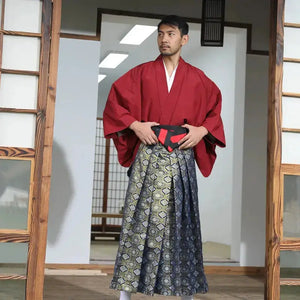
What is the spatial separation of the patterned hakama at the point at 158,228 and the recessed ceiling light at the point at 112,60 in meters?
6.18

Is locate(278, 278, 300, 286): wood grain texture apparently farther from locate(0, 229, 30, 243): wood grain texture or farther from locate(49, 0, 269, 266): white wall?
locate(49, 0, 269, 266): white wall

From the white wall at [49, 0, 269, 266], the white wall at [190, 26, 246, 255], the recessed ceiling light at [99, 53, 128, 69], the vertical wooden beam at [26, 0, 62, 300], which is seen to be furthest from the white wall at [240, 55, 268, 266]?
the recessed ceiling light at [99, 53, 128, 69]

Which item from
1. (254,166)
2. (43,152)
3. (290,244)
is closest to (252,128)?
(254,166)

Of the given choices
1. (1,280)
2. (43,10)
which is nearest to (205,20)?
(43,10)

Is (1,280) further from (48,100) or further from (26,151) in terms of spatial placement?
(48,100)

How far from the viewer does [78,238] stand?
200 inches

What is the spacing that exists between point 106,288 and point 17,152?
164 centimetres

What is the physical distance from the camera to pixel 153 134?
3.16 metres

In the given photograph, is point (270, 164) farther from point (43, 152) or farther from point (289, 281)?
point (43, 152)

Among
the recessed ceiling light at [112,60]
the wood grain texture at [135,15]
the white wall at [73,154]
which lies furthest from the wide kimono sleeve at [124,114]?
the recessed ceiling light at [112,60]

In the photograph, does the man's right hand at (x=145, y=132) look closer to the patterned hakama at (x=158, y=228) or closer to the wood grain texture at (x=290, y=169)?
the patterned hakama at (x=158, y=228)

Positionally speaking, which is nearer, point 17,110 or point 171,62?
point 17,110

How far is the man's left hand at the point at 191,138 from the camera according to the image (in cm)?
320

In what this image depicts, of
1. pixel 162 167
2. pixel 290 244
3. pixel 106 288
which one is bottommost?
pixel 106 288
